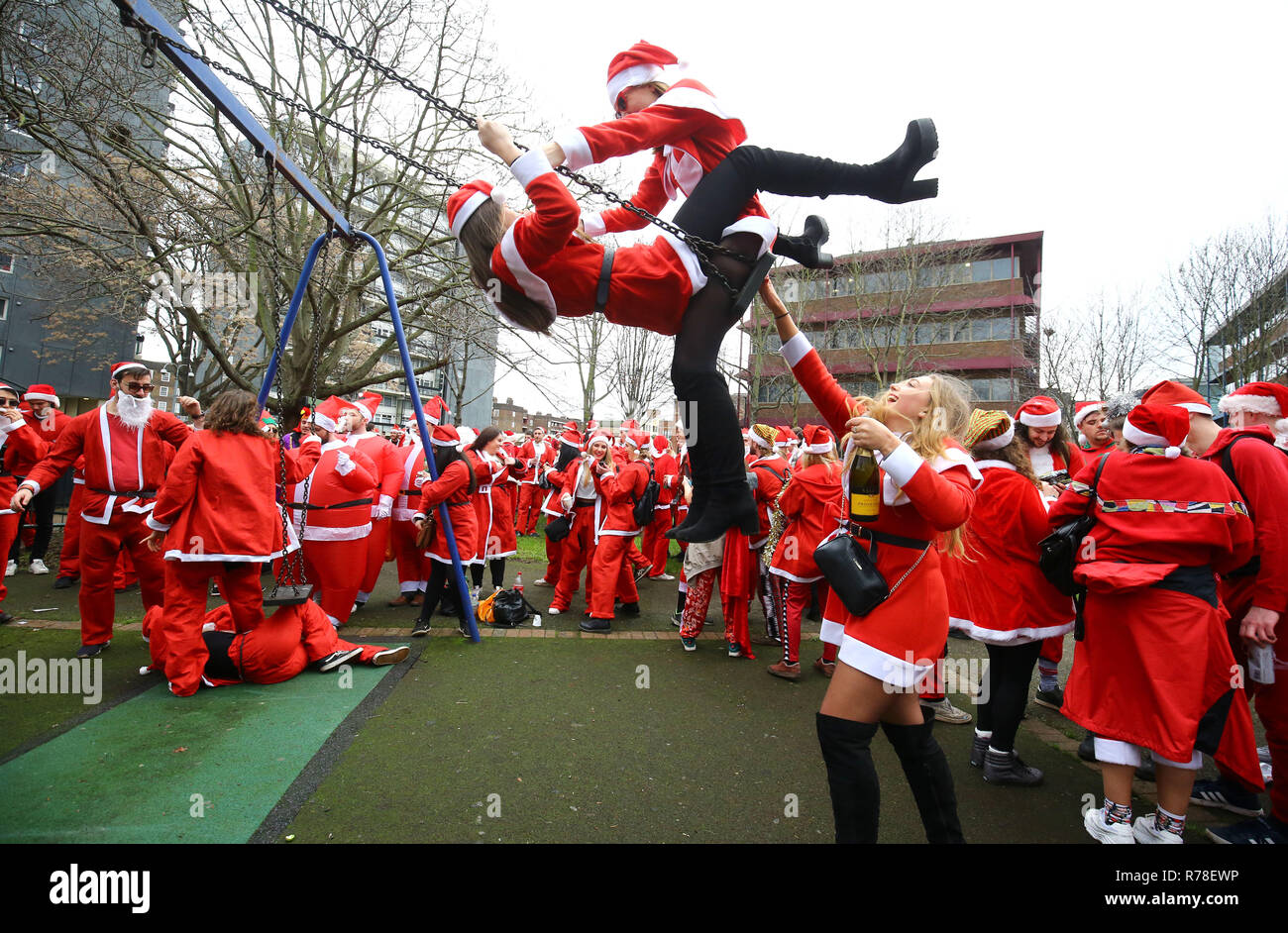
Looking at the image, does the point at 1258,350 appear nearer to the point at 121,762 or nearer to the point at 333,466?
the point at 333,466

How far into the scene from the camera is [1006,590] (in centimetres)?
373

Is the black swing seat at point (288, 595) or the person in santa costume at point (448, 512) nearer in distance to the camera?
the black swing seat at point (288, 595)

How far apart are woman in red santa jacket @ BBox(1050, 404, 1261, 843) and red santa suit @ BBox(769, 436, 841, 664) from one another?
100 inches

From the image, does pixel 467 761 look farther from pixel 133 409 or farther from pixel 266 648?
pixel 133 409

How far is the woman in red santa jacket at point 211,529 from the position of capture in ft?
14.8

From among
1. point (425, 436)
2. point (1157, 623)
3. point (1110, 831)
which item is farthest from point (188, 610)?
point (1157, 623)

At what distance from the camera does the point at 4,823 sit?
2898mm

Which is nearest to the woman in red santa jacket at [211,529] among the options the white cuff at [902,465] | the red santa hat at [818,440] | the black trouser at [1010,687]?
the white cuff at [902,465]

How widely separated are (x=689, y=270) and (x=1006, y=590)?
3073mm

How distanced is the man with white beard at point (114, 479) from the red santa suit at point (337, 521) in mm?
1316

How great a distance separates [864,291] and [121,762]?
24.4m

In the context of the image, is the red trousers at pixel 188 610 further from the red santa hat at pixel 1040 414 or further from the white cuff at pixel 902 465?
the red santa hat at pixel 1040 414

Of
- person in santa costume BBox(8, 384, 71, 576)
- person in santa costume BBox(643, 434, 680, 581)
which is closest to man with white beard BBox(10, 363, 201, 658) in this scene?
person in santa costume BBox(8, 384, 71, 576)
